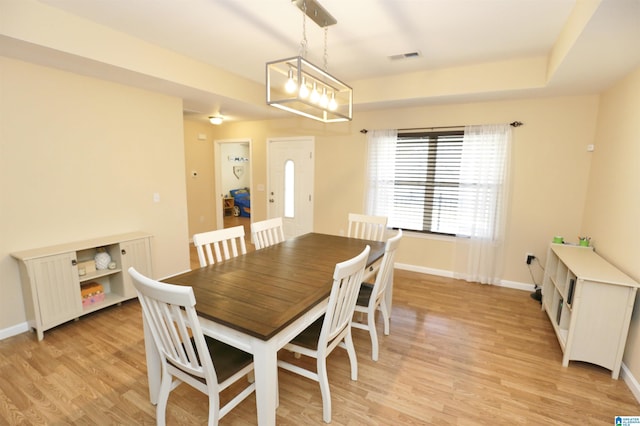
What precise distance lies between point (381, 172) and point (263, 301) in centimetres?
330

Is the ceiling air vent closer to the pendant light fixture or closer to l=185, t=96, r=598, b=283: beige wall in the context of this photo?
the pendant light fixture

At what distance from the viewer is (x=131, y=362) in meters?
2.29

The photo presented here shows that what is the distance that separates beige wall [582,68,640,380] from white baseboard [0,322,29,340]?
4.89 meters

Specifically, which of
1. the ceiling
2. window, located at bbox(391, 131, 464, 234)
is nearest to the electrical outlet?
window, located at bbox(391, 131, 464, 234)

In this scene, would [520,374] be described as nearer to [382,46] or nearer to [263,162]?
[382,46]

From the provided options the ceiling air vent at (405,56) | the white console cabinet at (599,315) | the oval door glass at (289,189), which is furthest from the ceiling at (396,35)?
the oval door glass at (289,189)

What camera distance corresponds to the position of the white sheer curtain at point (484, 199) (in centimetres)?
372

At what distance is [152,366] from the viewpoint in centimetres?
180

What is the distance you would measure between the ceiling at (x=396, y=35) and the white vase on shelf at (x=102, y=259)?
1770mm

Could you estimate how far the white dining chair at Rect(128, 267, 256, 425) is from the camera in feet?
Answer: 4.13

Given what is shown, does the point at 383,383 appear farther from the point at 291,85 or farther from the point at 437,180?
the point at 437,180

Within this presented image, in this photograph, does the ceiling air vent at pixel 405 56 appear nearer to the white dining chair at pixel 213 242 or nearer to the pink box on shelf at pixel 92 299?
the white dining chair at pixel 213 242

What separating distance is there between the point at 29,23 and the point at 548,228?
17.5 ft

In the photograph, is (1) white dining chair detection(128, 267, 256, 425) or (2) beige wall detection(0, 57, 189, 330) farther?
(2) beige wall detection(0, 57, 189, 330)
